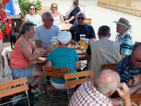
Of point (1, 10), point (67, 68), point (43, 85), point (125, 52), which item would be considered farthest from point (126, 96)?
point (43, 85)

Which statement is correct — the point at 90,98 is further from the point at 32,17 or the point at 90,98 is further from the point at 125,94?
the point at 32,17

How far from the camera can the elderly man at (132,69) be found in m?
2.61

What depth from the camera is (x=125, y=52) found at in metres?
3.65

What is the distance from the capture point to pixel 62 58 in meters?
3.11

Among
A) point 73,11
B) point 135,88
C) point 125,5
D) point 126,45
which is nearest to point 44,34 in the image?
point 126,45

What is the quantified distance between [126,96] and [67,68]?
3.99 ft

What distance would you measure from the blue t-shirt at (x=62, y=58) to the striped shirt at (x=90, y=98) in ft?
4.10

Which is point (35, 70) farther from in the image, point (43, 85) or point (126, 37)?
point (126, 37)

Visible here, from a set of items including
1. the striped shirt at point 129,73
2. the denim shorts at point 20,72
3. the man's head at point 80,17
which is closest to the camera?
the striped shirt at point 129,73

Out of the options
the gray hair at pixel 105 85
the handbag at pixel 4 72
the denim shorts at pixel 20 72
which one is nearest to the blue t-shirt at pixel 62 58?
the denim shorts at pixel 20 72

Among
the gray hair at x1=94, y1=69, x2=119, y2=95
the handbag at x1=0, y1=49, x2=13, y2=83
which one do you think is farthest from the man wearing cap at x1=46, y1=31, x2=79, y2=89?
the gray hair at x1=94, y1=69, x2=119, y2=95

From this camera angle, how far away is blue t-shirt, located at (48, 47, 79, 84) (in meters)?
3.07

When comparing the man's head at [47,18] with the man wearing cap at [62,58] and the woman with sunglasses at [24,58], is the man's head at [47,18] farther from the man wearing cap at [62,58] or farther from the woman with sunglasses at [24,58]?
the man wearing cap at [62,58]

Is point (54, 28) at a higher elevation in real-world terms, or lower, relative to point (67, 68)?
higher
